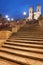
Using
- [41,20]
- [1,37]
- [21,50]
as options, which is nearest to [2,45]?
[1,37]

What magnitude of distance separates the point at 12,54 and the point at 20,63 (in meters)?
1.30

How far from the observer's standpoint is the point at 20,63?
17.4 ft

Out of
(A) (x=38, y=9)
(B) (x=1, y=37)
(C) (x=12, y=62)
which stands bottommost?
(C) (x=12, y=62)

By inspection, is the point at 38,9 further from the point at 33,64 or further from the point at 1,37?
the point at 33,64

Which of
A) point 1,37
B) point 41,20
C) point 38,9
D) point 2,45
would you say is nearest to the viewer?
point 2,45

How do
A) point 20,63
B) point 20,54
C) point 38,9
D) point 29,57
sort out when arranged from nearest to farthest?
point 20,63
point 29,57
point 20,54
point 38,9

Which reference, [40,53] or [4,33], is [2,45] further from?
[40,53]

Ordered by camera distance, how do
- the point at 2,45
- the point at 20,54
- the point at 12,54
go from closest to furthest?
the point at 20,54
the point at 12,54
the point at 2,45

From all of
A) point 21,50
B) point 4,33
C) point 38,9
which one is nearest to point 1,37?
point 4,33

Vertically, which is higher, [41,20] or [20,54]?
[41,20]

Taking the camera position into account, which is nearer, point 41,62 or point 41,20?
point 41,62

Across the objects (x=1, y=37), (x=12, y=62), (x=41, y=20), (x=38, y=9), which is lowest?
(x=12, y=62)

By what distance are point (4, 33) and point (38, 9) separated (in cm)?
6208

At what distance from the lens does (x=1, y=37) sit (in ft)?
30.8
